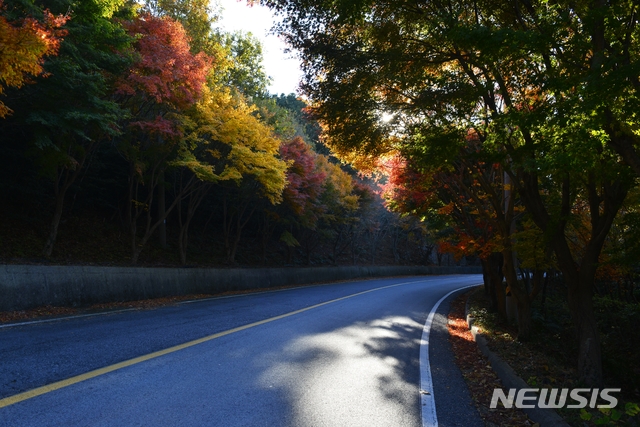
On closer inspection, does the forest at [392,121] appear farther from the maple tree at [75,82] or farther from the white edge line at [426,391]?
the white edge line at [426,391]

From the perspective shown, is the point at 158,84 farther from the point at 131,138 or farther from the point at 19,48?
the point at 19,48

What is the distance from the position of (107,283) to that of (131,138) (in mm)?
5825

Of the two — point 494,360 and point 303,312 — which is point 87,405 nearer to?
point 494,360

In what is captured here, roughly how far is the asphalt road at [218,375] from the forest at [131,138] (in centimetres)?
483

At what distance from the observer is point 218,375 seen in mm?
5203

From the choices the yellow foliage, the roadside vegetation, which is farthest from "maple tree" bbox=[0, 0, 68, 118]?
the roadside vegetation

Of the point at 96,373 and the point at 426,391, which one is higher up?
the point at 96,373

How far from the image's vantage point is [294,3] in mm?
8125

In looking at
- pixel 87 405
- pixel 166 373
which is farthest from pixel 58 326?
pixel 87 405

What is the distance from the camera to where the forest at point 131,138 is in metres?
10.6

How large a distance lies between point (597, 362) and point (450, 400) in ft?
10.8

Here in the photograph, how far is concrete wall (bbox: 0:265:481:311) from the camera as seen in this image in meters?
10.2

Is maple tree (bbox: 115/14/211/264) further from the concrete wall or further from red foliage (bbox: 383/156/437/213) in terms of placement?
red foliage (bbox: 383/156/437/213)

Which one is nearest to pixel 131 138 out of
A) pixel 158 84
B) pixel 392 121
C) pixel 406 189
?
pixel 158 84
